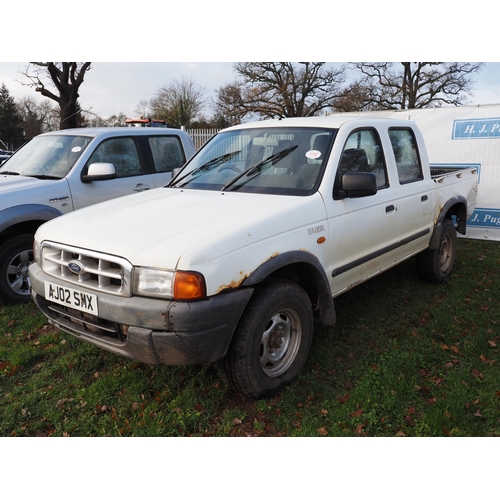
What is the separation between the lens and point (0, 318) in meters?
4.56

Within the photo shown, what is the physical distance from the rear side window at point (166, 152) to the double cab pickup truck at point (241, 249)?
6.58 feet

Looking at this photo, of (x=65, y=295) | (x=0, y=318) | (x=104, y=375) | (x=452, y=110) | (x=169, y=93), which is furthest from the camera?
(x=169, y=93)

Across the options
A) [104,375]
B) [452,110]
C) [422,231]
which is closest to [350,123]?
[422,231]

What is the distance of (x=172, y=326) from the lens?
2.53m

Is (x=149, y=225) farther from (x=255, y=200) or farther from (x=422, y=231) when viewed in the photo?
(x=422, y=231)

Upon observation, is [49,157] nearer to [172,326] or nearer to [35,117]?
[172,326]

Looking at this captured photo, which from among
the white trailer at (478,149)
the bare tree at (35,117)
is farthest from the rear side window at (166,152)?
the bare tree at (35,117)

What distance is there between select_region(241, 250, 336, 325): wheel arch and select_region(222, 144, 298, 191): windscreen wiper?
916 millimetres

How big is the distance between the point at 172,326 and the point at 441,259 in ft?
14.3

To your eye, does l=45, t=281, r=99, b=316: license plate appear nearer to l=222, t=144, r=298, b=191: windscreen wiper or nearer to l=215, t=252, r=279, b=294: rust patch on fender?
l=215, t=252, r=279, b=294: rust patch on fender

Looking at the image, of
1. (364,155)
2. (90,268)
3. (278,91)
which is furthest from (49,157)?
(278,91)

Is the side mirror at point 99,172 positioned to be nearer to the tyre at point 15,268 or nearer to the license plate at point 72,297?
the tyre at point 15,268

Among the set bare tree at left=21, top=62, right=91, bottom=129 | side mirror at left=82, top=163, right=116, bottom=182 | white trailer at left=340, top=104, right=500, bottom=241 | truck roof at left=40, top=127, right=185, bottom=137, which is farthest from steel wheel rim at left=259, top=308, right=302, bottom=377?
bare tree at left=21, top=62, right=91, bottom=129

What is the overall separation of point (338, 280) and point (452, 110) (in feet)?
22.3
